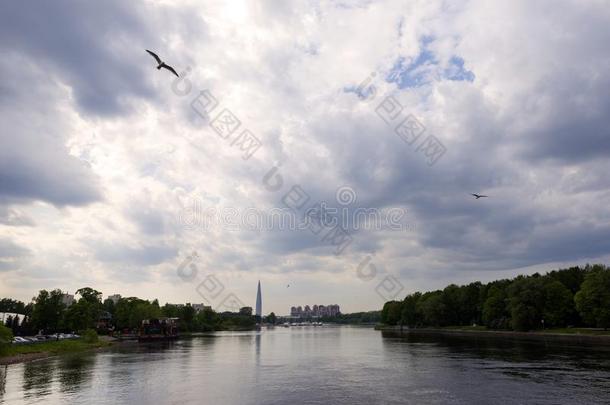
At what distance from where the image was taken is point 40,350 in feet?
312

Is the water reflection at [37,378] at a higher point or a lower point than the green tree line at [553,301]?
lower

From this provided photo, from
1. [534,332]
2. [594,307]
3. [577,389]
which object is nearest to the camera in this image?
[577,389]

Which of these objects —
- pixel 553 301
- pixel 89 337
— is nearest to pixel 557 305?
pixel 553 301

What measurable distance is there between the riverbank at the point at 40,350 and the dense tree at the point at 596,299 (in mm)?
125347

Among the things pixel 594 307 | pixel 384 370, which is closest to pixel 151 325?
pixel 384 370

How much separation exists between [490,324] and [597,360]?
99.6 m

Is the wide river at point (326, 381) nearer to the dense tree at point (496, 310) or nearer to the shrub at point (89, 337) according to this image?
the shrub at point (89, 337)

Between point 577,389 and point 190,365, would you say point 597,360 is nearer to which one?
point 577,389

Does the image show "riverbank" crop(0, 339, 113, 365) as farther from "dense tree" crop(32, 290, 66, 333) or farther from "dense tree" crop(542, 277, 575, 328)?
"dense tree" crop(542, 277, 575, 328)

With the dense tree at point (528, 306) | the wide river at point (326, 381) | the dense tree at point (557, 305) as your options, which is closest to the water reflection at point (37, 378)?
the wide river at point (326, 381)

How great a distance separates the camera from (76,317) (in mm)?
134375

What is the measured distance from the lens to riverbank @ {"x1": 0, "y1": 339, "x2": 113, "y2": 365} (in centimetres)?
8147

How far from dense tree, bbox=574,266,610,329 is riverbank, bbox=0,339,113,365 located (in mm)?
125347

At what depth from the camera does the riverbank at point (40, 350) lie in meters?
81.5
